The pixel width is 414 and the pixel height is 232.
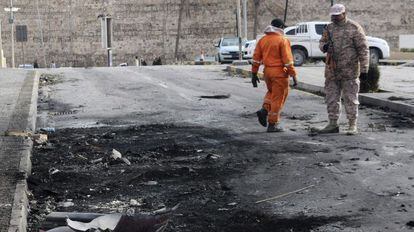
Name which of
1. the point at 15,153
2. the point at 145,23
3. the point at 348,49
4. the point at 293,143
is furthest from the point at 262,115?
the point at 145,23

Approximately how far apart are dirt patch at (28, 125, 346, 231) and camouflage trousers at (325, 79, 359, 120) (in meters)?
1.60

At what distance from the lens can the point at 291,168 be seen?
7566mm

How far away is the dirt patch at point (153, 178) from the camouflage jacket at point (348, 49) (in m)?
1.87

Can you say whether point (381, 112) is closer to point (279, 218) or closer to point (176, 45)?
point (279, 218)

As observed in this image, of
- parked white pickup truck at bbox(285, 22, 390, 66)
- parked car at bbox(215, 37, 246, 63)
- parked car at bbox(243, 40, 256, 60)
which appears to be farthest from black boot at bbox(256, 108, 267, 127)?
parked car at bbox(215, 37, 246, 63)

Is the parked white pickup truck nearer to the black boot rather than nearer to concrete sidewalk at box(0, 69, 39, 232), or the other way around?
concrete sidewalk at box(0, 69, 39, 232)

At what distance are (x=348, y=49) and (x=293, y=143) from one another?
5.94 feet

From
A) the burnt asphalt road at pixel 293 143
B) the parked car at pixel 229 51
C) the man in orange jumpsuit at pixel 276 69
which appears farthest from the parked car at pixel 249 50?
the man in orange jumpsuit at pixel 276 69

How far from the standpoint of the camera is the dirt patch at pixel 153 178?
18.8 feet

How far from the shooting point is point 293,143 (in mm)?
9266

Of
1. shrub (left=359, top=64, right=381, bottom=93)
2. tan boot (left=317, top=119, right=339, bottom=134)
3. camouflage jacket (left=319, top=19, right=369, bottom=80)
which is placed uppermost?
camouflage jacket (left=319, top=19, right=369, bottom=80)

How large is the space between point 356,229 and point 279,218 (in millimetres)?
673

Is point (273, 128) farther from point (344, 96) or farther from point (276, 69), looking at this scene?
point (344, 96)

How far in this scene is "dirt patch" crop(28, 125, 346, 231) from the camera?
573cm
